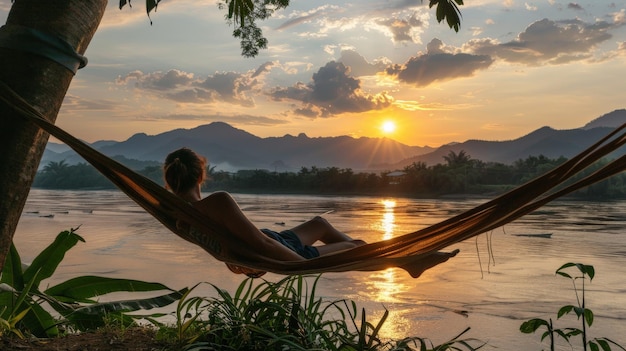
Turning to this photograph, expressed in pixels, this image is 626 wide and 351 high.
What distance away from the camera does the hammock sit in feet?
6.73

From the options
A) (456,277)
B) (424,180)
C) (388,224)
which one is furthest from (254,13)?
(424,180)

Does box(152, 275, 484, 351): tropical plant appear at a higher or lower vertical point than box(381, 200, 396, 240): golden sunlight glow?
higher

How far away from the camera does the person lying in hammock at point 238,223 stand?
2.62 m

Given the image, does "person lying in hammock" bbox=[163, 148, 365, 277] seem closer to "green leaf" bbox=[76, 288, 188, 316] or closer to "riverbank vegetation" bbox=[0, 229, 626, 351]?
"riverbank vegetation" bbox=[0, 229, 626, 351]

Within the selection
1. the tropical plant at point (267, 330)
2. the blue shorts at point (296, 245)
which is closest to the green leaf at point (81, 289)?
the tropical plant at point (267, 330)

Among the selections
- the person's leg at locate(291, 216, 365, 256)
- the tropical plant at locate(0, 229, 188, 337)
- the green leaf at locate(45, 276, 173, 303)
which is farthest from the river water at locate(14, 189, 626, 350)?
the green leaf at locate(45, 276, 173, 303)

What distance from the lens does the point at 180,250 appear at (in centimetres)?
1123

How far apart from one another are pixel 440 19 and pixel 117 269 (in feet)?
20.4

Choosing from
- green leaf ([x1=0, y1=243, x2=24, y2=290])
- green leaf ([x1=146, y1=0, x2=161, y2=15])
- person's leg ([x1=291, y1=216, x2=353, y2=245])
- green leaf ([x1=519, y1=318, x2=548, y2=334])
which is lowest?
green leaf ([x1=0, y1=243, x2=24, y2=290])

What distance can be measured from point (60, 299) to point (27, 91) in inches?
61.2

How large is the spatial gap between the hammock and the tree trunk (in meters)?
0.10

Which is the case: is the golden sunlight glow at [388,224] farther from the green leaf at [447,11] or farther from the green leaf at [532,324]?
the green leaf at [532,324]

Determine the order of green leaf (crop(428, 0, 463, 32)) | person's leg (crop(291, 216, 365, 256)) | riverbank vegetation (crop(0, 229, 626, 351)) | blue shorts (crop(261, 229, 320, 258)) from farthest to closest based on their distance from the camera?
1. green leaf (crop(428, 0, 463, 32))
2. person's leg (crop(291, 216, 365, 256))
3. blue shorts (crop(261, 229, 320, 258))
4. riverbank vegetation (crop(0, 229, 626, 351))

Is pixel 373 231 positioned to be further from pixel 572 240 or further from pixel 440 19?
pixel 440 19
